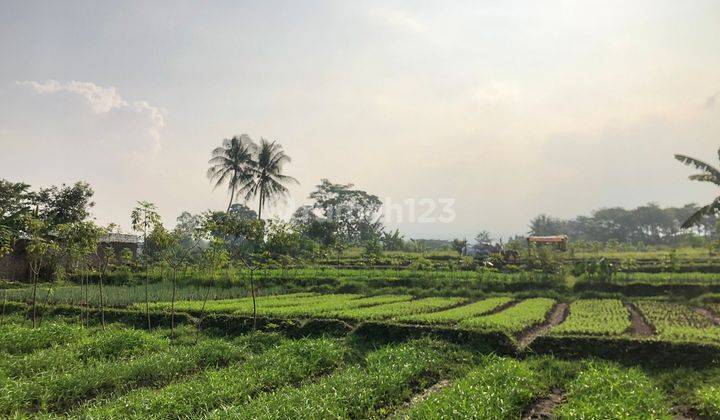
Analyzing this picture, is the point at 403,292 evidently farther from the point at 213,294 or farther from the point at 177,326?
the point at 177,326

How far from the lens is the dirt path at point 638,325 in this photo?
14.8 meters

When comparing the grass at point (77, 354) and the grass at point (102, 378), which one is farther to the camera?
the grass at point (77, 354)

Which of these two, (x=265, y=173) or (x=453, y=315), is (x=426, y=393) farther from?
(x=265, y=173)

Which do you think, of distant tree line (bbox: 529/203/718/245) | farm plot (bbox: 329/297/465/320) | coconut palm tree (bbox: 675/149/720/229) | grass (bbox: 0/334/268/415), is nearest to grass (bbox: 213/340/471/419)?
grass (bbox: 0/334/268/415)

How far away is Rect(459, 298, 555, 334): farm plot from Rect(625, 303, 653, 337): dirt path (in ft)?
9.49

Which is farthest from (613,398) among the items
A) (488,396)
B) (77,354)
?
(77,354)

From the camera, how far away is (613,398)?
8164 millimetres

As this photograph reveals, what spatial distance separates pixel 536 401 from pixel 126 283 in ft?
93.1

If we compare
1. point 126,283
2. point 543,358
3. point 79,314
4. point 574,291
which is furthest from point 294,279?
point 543,358

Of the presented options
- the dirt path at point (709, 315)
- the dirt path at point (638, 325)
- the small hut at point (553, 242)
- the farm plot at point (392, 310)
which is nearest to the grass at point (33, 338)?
the farm plot at point (392, 310)

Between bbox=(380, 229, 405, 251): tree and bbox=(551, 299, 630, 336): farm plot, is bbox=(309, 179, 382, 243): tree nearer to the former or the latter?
bbox=(380, 229, 405, 251): tree

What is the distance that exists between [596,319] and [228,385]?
44.4 ft

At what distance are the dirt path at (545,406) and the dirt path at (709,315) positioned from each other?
11076 mm

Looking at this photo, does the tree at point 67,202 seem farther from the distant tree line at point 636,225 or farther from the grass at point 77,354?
the distant tree line at point 636,225
